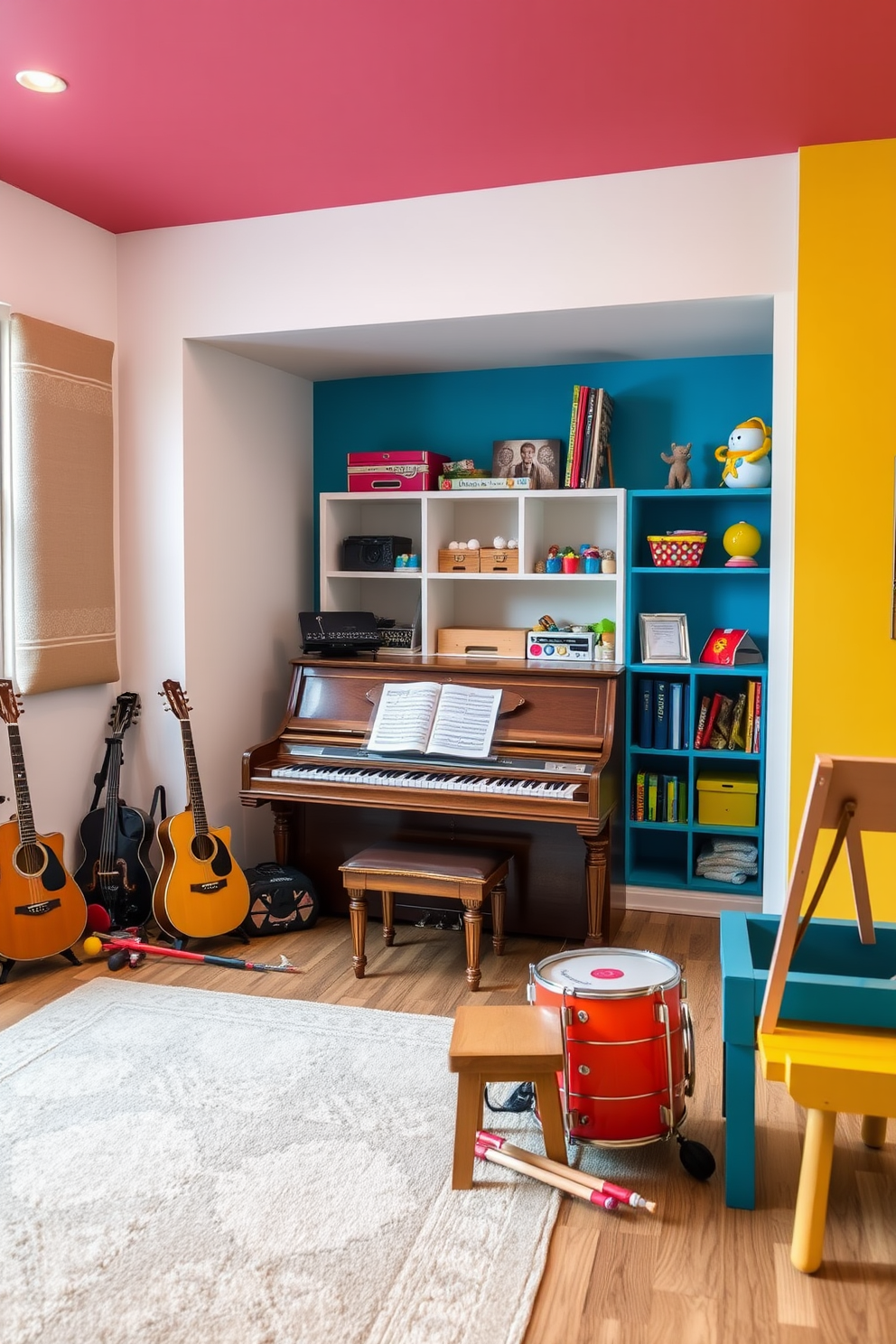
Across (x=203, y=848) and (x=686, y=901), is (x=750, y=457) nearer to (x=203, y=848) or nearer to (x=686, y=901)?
(x=686, y=901)

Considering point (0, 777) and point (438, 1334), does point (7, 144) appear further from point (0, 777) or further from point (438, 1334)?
point (438, 1334)

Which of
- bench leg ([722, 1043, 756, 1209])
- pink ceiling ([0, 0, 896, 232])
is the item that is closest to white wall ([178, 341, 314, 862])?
pink ceiling ([0, 0, 896, 232])

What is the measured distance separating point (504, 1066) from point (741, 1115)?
50cm

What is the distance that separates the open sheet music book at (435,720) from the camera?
12.8ft

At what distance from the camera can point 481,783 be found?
3707mm

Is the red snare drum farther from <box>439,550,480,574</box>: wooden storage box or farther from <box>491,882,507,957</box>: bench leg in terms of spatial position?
<box>439,550,480,574</box>: wooden storage box

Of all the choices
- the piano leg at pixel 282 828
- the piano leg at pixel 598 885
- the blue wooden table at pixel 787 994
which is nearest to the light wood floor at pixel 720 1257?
the blue wooden table at pixel 787 994

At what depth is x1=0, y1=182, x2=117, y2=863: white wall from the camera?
3.68 metres

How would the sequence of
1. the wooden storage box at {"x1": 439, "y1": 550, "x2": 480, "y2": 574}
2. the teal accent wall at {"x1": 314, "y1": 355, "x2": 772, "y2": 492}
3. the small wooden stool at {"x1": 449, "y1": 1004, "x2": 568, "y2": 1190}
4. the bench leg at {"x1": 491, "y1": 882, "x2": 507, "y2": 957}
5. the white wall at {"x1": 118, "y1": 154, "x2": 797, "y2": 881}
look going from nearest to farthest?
the small wooden stool at {"x1": 449, "y1": 1004, "x2": 568, "y2": 1190}
the white wall at {"x1": 118, "y1": 154, "x2": 797, "y2": 881}
the bench leg at {"x1": 491, "y1": 882, "x2": 507, "y2": 957}
the teal accent wall at {"x1": 314, "y1": 355, "x2": 772, "y2": 492}
the wooden storage box at {"x1": 439, "y1": 550, "x2": 480, "y2": 574}

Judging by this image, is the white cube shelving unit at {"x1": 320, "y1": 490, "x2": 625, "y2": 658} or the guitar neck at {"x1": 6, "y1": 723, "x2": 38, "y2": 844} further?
the white cube shelving unit at {"x1": 320, "y1": 490, "x2": 625, "y2": 658}

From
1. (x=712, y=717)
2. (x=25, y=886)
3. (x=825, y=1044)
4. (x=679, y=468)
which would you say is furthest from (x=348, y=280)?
(x=825, y=1044)

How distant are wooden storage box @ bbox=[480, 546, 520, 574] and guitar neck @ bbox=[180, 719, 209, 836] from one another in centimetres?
138

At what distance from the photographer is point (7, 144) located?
329cm

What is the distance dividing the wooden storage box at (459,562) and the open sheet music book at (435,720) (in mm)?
630
